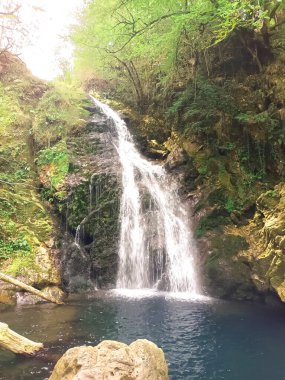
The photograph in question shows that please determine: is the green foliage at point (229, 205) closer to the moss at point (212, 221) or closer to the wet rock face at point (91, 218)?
the moss at point (212, 221)

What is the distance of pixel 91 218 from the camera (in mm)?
12461

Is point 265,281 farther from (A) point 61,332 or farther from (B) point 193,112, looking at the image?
(B) point 193,112

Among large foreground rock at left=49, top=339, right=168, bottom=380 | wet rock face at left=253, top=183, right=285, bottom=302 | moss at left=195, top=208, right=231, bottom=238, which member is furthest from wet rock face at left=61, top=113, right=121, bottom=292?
large foreground rock at left=49, top=339, right=168, bottom=380

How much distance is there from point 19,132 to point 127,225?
7.53m

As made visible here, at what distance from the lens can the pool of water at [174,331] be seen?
232 inches

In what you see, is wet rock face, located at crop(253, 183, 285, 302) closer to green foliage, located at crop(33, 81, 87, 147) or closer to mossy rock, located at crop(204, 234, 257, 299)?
mossy rock, located at crop(204, 234, 257, 299)

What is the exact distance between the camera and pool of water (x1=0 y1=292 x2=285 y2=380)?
589cm

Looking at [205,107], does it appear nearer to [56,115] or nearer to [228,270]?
[228,270]

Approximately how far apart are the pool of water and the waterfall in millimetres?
1218

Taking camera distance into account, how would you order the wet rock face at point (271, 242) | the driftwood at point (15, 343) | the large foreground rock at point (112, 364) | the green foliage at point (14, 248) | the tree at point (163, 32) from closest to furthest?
the large foreground rock at point (112, 364) < the driftwood at point (15, 343) < the wet rock face at point (271, 242) < the green foliage at point (14, 248) < the tree at point (163, 32)

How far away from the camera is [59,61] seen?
2220 cm

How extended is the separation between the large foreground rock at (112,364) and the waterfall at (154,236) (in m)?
6.70

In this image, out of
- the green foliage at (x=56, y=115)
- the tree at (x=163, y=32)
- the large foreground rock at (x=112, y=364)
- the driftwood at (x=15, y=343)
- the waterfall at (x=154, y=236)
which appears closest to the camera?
the large foreground rock at (x=112, y=364)

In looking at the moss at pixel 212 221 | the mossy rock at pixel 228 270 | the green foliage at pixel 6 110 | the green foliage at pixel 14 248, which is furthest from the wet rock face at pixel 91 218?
the mossy rock at pixel 228 270
